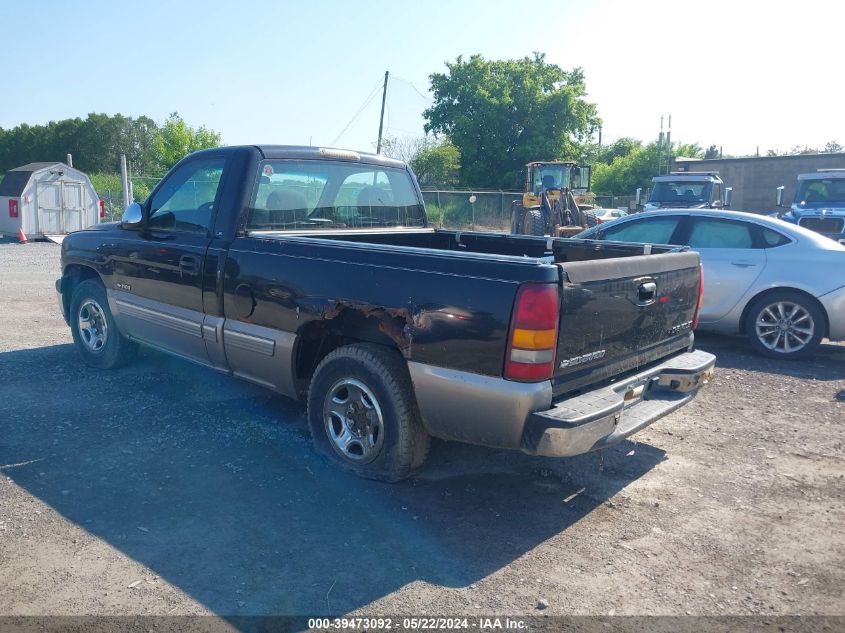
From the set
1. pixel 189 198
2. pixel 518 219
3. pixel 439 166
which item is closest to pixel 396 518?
pixel 189 198

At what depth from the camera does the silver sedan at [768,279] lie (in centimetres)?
766

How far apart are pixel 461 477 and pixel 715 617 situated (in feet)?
6.04

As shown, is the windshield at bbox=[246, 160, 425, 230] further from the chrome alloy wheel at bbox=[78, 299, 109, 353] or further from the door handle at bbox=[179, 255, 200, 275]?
the chrome alloy wheel at bbox=[78, 299, 109, 353]

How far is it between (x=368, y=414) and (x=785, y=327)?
542cm

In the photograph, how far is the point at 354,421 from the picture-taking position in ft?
15.0

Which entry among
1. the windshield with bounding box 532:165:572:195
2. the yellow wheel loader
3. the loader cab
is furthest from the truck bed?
the loader cab

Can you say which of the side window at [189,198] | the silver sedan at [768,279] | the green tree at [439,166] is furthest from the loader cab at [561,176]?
the green tree at [439,166]

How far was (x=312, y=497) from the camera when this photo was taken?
430 centimetres

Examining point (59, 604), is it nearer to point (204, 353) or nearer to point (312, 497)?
point (312, 497)

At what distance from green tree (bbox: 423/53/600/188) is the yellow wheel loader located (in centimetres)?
2040

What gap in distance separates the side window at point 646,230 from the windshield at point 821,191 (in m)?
9.75

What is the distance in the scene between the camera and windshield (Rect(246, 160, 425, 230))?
214 inches

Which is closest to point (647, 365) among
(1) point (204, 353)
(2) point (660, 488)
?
(2) point (660, 488)

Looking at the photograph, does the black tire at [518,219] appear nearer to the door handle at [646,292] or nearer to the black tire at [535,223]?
the black tire at [535,223]
